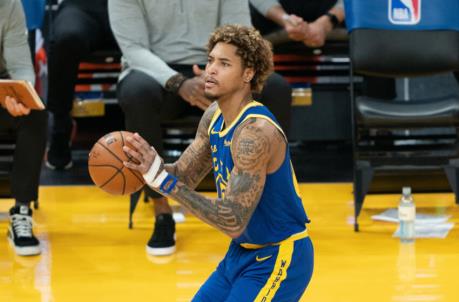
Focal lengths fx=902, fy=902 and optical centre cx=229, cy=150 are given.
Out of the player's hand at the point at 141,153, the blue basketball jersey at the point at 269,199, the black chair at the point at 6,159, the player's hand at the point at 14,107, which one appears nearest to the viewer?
the player's hand at the point at 141,153

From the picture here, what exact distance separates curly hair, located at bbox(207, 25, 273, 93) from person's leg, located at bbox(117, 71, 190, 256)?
5.11ft

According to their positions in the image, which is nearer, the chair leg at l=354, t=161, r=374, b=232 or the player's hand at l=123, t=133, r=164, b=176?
the player's hand at l=123, t=133, r=164, b=176

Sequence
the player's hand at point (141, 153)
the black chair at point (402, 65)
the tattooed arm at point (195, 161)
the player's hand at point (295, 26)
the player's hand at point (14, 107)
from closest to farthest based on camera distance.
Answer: the player's hand at point (141, 153), the tattooed arm at point (195, 161), the player's hand at point (14, 107), the black chair at point (402, 65), the player's hand at point (295, 26)

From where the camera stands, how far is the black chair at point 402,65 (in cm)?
495

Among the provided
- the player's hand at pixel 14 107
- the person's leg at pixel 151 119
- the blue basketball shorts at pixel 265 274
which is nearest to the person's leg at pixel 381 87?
the person's leg at pixel 151 119

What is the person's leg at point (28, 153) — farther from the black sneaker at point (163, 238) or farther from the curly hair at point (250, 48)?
the curly hair at point (250, 48)

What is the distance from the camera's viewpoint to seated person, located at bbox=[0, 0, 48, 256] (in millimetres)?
4469

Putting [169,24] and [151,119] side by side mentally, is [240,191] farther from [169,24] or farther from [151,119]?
[169,24]

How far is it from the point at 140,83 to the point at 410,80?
2.88 meters

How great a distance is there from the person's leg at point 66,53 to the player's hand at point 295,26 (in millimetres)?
1211

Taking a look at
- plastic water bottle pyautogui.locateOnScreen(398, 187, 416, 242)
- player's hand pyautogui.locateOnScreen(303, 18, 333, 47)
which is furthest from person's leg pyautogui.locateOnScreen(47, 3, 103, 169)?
plastic water bottle pyautogui.locateOnScreen(398, 187, 416, 242)

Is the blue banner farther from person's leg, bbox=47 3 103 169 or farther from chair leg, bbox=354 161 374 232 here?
person's leg, bbox=47 3 103 169

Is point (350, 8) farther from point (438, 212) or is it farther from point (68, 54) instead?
point (68, 54)

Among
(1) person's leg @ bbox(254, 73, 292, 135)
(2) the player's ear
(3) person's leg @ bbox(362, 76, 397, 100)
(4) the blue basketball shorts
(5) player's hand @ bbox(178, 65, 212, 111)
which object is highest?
(2) the player's ear
